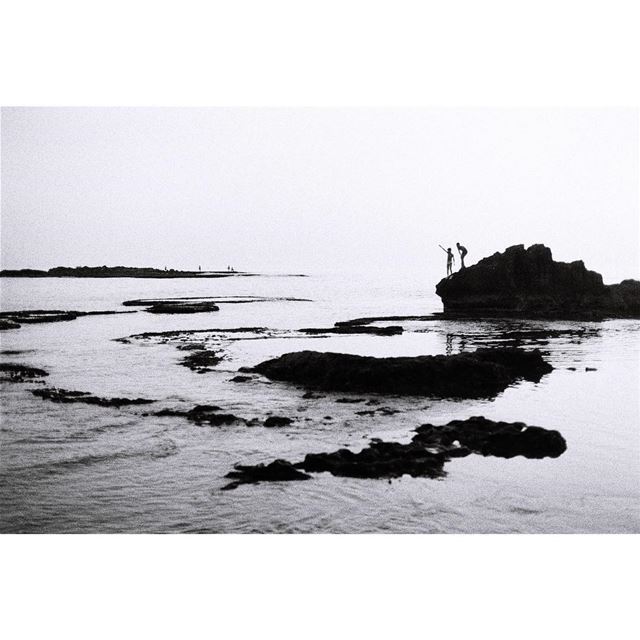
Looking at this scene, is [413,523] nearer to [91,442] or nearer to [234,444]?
[234,444]

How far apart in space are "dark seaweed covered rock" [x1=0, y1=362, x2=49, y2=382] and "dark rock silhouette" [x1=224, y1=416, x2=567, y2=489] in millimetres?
7443

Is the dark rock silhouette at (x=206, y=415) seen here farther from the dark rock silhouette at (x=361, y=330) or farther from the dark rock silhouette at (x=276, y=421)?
the dark rock silhouette at (x=361, y=330)

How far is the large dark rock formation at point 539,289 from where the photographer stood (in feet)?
109

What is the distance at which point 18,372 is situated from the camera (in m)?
14.1

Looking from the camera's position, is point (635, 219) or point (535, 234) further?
point (535, 234)

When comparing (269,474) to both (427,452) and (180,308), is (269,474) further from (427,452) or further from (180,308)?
(180,308)

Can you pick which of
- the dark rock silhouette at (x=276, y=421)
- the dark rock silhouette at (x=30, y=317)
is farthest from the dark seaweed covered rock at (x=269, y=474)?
the dark rock silhouette at (x=30, y=317)

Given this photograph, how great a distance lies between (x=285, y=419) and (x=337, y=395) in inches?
92.9

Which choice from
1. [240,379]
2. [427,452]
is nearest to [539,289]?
[240,379]

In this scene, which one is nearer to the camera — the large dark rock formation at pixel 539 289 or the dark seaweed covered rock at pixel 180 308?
the large dark rock formation at pixel 539 289

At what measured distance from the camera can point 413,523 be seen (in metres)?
6.56

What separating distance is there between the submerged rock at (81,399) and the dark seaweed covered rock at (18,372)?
138cm

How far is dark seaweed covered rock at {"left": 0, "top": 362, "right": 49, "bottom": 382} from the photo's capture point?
13387 millimetres

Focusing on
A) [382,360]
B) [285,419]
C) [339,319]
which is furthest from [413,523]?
[339,319]
